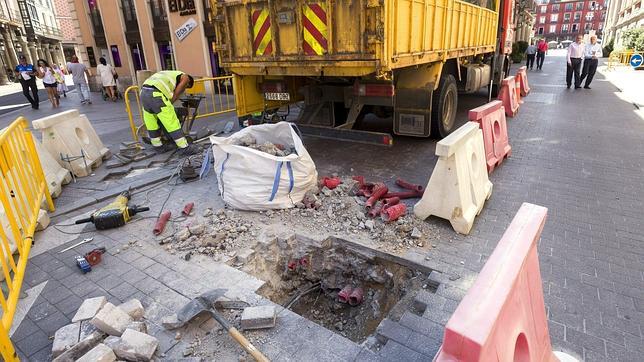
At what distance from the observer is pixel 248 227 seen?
3.91m

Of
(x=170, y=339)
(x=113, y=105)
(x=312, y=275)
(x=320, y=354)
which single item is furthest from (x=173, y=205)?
(x=113, y=105)

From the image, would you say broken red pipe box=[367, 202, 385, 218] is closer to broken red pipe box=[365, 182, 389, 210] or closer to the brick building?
broken red pipe box=[365, 182, 389, 210]

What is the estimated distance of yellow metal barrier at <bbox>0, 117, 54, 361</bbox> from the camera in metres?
2.53

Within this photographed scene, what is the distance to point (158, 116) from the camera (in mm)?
6184

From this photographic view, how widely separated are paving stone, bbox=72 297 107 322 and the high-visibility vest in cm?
421

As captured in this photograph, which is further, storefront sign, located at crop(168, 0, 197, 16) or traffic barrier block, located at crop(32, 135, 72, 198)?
storefront sign, located at crop(168, 0, 197, 16)

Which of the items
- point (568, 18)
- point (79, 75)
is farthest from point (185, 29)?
point (568, 18)

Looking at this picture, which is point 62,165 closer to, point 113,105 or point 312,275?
point 312,275

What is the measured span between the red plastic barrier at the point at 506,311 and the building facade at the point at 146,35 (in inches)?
570

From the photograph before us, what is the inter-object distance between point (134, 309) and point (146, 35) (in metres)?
17.0

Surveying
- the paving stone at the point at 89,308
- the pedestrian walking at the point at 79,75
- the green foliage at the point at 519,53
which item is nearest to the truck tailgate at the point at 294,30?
the paving stone at the point at 89,308

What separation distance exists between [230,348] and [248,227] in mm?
1620

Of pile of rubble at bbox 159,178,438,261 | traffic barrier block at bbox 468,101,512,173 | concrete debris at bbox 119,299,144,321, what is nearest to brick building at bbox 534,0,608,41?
traffic barrier block at bbox 468,101,512,173

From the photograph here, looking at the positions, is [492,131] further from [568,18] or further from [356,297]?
[568,18]
